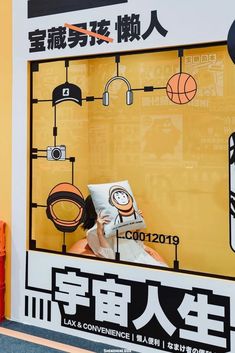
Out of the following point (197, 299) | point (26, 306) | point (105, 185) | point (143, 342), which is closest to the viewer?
point (197, 299)

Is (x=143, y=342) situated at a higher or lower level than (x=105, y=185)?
lower

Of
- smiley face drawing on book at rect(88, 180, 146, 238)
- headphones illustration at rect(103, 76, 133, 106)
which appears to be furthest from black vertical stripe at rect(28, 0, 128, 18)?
smiley face drawing on book at rect(88, 180, 146, 238)

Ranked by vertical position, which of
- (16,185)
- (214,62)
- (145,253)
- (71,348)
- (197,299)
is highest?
(214,62)

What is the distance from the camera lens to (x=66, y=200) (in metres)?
3.18

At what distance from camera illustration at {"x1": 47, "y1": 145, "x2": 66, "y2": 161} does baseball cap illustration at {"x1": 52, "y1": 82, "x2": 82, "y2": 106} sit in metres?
0.33

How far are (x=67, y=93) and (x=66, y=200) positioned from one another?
0.80 meters

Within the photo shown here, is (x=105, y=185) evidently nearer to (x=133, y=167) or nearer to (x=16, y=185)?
(x=133, y=167)

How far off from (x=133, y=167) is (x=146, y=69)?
68cm

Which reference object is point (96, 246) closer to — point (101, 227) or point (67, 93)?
point (101, 227)

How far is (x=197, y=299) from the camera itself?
2.66 meters

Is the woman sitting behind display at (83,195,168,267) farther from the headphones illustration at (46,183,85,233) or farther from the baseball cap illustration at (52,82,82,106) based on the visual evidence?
the baseball cap illustration at (52,82,82,106)

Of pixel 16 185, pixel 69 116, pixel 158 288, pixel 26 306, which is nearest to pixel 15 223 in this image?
pixel 16 185

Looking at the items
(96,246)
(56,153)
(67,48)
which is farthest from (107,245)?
(67,48)

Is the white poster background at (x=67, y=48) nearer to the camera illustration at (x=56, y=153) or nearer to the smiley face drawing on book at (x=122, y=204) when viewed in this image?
the camera illustration at (x=56, y=153)
